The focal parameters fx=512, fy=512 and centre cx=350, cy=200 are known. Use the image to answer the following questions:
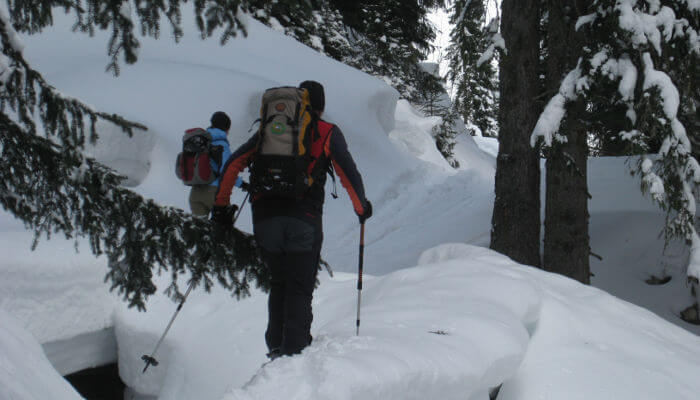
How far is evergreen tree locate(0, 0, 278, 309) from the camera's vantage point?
89.7 inches

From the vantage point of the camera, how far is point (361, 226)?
343cm

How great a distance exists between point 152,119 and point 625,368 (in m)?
8.59

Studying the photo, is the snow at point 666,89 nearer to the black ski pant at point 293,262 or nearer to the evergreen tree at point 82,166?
the black ski pant at point 293,262

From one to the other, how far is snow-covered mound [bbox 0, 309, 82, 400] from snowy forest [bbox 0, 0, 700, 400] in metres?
0.02

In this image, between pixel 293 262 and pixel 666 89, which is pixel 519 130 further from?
pixel 293 262

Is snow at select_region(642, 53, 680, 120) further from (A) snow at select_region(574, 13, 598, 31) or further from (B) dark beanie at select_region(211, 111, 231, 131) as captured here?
(B) dark beanie at select_region(211, 111, 231, 131)

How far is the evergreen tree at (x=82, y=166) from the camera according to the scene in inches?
89.7

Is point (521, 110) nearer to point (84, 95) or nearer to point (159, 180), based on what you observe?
point (159, 180)

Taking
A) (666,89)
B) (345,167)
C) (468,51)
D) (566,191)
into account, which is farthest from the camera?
(468,51)

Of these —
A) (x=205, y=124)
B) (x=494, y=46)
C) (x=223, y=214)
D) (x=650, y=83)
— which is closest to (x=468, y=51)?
(x=494, y=46)

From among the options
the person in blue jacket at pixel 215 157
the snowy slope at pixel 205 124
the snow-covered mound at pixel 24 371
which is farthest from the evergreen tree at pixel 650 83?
the snow-covered mound at pixel 24 371

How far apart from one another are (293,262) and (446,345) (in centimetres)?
128

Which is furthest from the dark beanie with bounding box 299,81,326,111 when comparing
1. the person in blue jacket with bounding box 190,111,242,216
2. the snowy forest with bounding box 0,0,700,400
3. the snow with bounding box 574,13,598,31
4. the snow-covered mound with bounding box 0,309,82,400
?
the snow with bounding box 574,13,598,31

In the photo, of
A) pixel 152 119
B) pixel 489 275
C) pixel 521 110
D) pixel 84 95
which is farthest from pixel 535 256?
pixel 84 95
